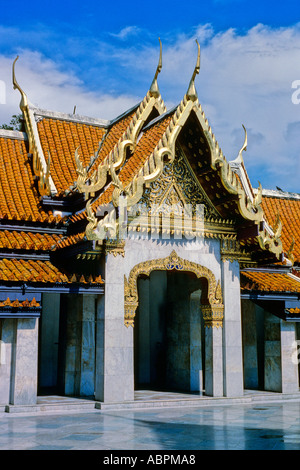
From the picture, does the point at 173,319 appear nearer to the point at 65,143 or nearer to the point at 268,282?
the point at 268,282

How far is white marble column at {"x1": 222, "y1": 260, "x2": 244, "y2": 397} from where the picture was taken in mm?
13586

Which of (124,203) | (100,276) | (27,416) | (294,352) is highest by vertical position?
(124,203)

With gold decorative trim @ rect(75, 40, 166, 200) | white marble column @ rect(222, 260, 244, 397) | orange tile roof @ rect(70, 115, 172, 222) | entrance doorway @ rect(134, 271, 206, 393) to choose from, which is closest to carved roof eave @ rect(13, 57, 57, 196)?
orange tile roof @ rect(70, 115, 172, 222)

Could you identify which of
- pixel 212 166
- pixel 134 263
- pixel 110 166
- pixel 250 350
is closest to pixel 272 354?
pixel 250 350

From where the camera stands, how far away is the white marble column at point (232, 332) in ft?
44.6

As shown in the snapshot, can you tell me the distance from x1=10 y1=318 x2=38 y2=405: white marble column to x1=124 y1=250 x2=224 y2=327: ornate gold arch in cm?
210

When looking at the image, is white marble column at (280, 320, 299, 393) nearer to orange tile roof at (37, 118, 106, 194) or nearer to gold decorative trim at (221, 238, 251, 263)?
gold decorative trim at (221, 238, 251, 263)

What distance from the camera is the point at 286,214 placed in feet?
70.9

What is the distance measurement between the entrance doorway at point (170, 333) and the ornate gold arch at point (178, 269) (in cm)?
32
